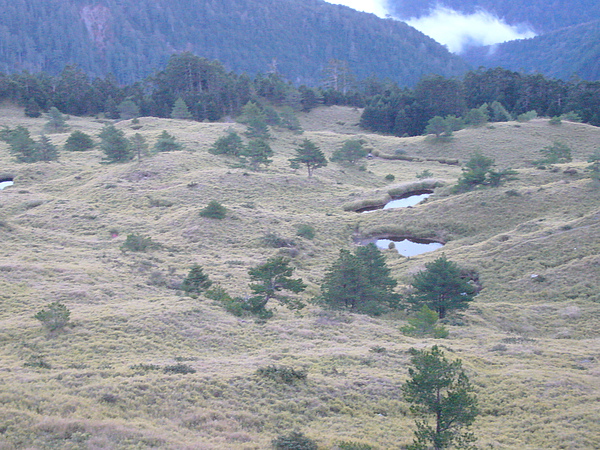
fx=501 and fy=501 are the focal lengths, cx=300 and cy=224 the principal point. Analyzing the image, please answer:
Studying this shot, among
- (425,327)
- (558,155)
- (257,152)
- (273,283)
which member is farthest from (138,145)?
Answer: (558,155)

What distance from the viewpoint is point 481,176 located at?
177 ft

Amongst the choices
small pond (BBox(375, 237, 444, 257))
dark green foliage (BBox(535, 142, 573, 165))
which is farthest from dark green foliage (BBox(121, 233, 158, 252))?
dark green foliage (BBox(535, 142, 573, 165))

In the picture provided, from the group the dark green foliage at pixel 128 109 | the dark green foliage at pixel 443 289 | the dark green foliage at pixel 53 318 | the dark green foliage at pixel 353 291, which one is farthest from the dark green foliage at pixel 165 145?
the dark green foliage at pixel 53 318

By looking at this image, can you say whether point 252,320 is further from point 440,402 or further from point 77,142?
point 77,142

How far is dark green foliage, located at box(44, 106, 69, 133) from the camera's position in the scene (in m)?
89.9

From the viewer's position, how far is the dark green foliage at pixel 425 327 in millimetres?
26078

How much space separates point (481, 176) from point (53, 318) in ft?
148

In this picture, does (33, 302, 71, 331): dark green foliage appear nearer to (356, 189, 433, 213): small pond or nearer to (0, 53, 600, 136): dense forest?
(356, 189, 433, 213): small pond

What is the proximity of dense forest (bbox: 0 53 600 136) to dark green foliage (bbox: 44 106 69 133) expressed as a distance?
13.3 meters

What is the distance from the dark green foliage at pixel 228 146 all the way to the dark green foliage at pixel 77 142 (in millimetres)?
20124

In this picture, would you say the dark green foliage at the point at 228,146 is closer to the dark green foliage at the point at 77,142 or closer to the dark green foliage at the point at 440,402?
the dark green foliage at the point at 77,142

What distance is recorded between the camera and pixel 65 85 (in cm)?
11231

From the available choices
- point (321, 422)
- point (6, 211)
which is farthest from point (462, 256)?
point (6, 211)

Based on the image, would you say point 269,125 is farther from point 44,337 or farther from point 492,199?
point 44,337
